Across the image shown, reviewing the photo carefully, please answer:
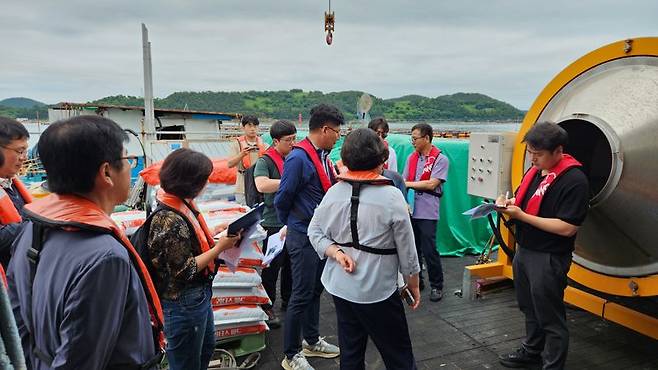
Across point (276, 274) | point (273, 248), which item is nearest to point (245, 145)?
point (276, 274)

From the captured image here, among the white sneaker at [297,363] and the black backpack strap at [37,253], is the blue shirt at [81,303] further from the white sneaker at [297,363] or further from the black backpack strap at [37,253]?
the white sneaker at [297,363]

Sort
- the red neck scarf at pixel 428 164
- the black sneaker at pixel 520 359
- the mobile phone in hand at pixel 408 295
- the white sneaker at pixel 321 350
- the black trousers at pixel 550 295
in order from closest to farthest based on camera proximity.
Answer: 1. the mobile phone in hand at pixel 408 295
2. the black trousers at pixel 550 295
3. the black sneaker at pixel 520 359
4. the white sneaker at pixel 321 350
5. the red neck scarf at pixel 428 164

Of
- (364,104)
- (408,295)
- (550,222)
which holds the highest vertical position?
(364,104)

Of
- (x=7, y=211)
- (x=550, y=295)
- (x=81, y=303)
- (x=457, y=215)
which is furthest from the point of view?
(x=457, y=215)

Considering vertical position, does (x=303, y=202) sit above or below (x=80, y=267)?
below

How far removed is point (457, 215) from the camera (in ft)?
21.7

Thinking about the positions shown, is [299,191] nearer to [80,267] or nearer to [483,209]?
[483,209]

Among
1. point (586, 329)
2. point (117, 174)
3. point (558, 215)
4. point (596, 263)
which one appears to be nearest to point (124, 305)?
point (117, 174)

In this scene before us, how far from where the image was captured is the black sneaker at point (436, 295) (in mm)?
4555

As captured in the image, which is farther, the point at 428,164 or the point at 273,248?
the point at 428,164

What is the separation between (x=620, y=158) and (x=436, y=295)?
233cm

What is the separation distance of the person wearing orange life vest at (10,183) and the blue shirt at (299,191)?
1600 millimetres

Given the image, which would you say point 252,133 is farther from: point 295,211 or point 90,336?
point 90,336

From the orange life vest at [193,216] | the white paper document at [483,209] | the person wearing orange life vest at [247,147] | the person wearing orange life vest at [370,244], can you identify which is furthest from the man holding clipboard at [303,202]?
the person wearing orange life vest at [247,147]
